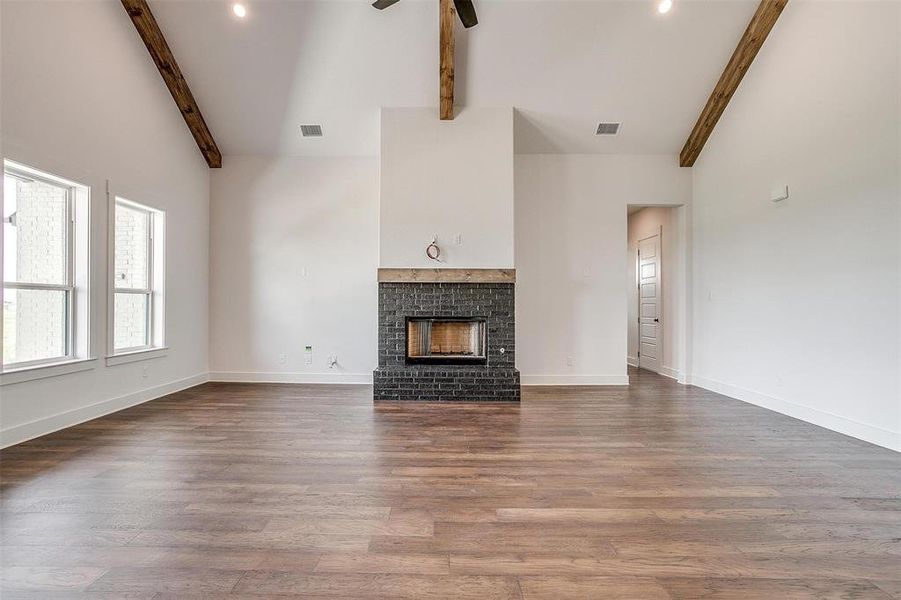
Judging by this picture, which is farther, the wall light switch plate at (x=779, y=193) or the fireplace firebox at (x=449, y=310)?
the fireplace firebox at (x=449, y=310)

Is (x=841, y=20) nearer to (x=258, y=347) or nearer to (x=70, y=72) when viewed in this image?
(x=70, y=72)

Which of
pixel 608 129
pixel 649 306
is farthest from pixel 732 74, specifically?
pixel 649 306

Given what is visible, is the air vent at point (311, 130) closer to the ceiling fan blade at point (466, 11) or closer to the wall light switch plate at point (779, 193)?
the ceiling fan blade at point (466, 11)

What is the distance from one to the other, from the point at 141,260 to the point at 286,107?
2.38 m

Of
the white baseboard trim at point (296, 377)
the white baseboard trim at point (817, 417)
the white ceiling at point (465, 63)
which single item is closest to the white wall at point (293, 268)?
the white baseboard trim at point (296, 377)

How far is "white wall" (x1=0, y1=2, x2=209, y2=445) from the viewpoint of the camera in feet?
10.2

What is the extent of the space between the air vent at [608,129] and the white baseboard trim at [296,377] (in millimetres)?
4278

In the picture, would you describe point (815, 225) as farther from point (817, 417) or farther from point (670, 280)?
point (670, 280)

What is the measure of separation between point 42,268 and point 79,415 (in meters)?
1.28

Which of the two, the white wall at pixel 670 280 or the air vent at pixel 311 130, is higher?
the air vent at pixel 311 130

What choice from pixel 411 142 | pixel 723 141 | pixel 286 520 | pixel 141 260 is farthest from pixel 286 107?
pixel 723 141

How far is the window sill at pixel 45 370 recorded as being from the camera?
300 centimetres

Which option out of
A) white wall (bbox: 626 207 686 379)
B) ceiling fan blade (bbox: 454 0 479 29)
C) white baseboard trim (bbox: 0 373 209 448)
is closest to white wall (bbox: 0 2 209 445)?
white baseboard trim (bbox: 0 373 209 448)

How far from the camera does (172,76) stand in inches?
177
